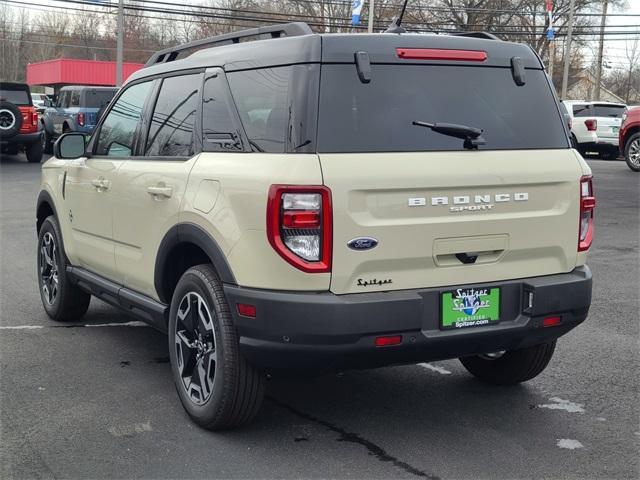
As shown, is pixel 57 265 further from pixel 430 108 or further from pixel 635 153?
pixel 635 153

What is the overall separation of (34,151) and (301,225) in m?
19.7

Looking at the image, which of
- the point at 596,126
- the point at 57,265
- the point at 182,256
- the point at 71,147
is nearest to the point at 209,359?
the point at 182,256

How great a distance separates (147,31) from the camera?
72.9 m

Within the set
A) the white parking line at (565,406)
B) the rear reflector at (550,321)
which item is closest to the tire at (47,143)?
the white parking line at (565,406)

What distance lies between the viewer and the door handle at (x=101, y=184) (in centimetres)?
524

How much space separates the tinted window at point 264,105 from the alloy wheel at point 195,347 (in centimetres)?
88

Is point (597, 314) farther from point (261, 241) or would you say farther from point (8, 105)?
point (8, 105)

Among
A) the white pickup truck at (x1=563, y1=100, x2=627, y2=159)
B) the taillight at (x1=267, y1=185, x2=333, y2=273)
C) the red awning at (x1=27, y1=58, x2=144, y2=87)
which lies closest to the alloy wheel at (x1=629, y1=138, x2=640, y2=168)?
the white pickup truck at (x1=563, y1=100, x2=627, y2=159)

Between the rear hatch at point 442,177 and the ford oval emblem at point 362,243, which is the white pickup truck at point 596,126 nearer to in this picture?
the rear hatch at point 442,177

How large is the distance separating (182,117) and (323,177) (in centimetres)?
138

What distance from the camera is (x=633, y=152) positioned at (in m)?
19.7

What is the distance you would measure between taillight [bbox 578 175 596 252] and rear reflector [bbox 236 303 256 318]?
5.70 ft

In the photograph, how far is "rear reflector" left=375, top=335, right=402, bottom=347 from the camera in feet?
12.1

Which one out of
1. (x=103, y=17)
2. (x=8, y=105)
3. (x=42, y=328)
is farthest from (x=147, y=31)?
→ (x=42, y=328)
